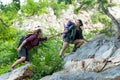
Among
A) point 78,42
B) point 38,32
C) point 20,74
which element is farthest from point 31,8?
point 20,74

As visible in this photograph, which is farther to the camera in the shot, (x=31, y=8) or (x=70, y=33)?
(x=31, y=8)

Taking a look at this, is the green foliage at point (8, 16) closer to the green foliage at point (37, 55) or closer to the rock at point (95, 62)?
the green foliage at point (37, 55)

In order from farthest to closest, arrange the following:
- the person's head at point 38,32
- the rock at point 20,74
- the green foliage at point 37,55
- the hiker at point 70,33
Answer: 1. the hiker at point 70,33
2. the person's head at point 38,32
3. the green foliage at point 37,55
4. the rock at point 20,74

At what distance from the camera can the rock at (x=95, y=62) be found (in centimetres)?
859

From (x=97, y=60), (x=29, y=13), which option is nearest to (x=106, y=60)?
(x=97, y=60)

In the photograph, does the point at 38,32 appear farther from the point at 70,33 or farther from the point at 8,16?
the point at 8,16

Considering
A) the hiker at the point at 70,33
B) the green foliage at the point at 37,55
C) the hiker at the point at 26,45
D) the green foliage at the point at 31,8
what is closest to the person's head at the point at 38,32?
the hiker at the point at 26,45

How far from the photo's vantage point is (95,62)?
999 cm

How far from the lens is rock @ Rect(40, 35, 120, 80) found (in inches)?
338

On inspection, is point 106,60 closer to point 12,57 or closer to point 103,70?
point 103,70

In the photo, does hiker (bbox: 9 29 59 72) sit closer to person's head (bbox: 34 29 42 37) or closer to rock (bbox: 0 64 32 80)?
person's head (bbox: 34 29 42 37)

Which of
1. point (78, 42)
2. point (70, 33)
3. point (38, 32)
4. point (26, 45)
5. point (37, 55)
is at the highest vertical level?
point (38, 32)

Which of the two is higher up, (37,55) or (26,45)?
(26,45)

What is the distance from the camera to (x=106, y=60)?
10148 millimetres
